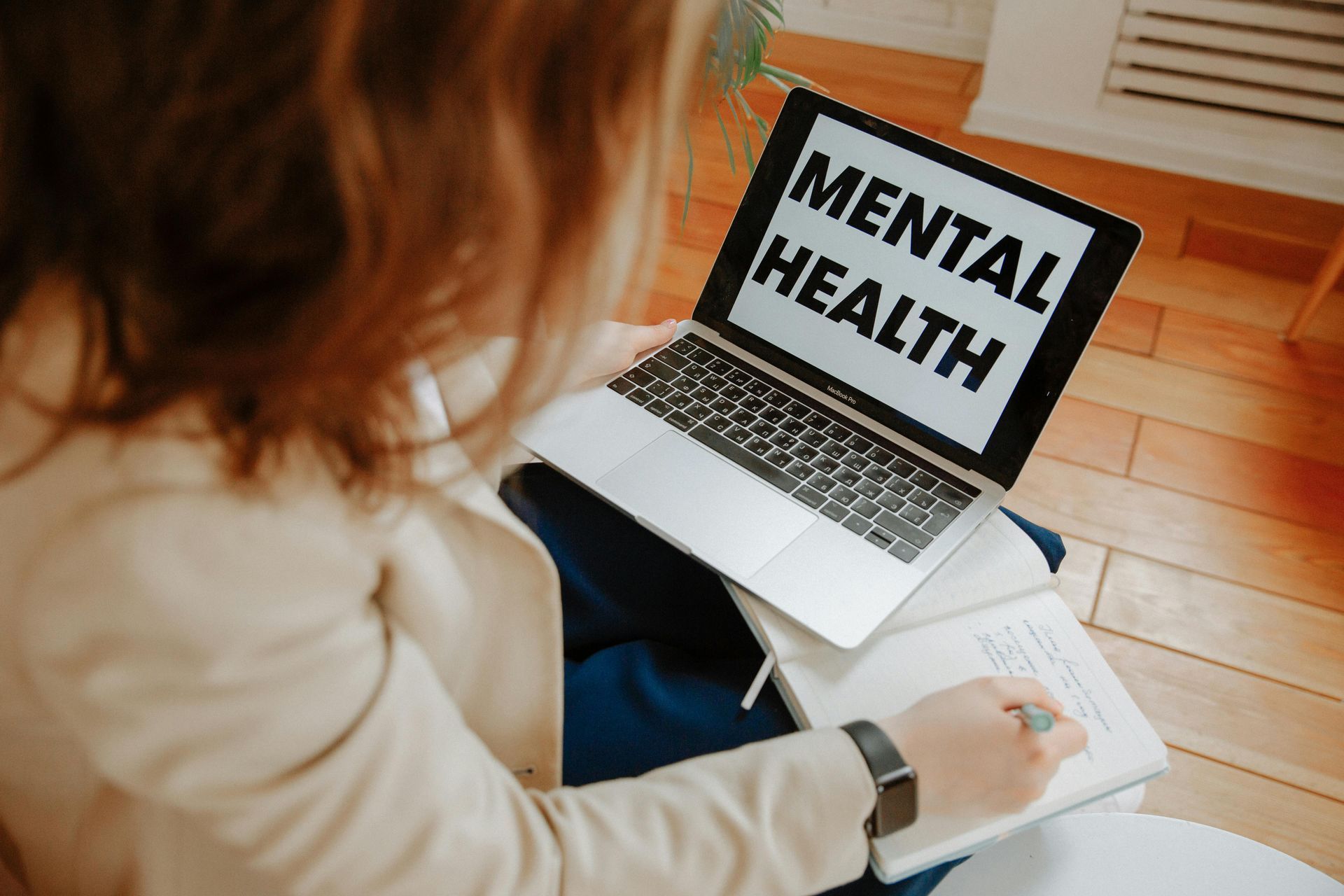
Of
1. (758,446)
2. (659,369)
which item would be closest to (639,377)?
(659,369)

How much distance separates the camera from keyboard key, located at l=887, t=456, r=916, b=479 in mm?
794

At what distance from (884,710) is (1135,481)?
3.08ft

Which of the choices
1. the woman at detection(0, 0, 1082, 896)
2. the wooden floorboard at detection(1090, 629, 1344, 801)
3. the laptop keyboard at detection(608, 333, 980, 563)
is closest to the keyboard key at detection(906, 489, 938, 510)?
the laptop keyboard at detection(608, 333, 980, 563)

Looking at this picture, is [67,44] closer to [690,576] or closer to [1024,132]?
[690,576]

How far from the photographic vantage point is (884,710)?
2.05ft

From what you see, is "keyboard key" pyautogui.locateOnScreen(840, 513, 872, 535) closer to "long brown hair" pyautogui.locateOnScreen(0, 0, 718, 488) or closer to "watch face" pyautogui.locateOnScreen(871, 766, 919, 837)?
"watch face" pyautogui.locateOnScreen(871, 766, 919, 837)

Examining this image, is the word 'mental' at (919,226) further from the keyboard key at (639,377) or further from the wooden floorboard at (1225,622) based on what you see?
the wooden floorboard at (1225,622)

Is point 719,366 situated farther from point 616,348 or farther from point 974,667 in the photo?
point 974,667

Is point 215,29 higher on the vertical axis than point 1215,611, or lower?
higher

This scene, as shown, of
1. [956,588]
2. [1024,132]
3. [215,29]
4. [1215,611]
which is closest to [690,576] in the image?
[956,588]

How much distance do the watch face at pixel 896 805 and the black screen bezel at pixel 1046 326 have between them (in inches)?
12.1

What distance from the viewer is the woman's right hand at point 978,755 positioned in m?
0.54

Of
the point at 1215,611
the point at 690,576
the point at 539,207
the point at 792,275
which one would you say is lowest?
the point at 1215,611

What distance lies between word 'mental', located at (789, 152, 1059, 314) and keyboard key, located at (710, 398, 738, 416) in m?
0.19
